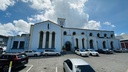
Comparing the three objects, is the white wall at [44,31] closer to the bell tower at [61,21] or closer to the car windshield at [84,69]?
the bell tower at [61,21]

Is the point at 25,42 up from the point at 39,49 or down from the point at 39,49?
up

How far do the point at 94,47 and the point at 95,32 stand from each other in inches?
441

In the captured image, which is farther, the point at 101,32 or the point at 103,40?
the point at 101,32

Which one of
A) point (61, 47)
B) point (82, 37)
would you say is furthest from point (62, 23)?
point (61, 47)

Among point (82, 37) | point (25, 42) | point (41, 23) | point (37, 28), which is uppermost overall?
point (41, 23)

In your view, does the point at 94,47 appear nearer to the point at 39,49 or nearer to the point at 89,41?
the point at 89,41

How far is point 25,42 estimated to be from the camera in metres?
24.3

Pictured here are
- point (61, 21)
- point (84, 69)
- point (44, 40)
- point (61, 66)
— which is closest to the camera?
point (84, 69)

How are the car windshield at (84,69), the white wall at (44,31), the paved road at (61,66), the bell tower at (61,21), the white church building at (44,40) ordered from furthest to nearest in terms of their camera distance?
the bell tower at (61,21) < the white church building at (44,40) < the white wall at (44,31) < the paved road at (61,66) < the car windshield at (84,69)

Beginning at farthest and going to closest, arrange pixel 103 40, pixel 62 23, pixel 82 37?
1. pixel 62 23
2. pixel 103 40
3. pixel 82 37

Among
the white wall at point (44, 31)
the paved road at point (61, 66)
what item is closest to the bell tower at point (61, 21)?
the white wall at point (44, 31)

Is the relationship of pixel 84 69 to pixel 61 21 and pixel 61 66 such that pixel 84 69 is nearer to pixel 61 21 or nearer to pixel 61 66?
pixel 61 66

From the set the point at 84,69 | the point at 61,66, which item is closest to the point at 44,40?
the point at 61,66

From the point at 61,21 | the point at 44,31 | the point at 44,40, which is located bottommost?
the point at 44,40
